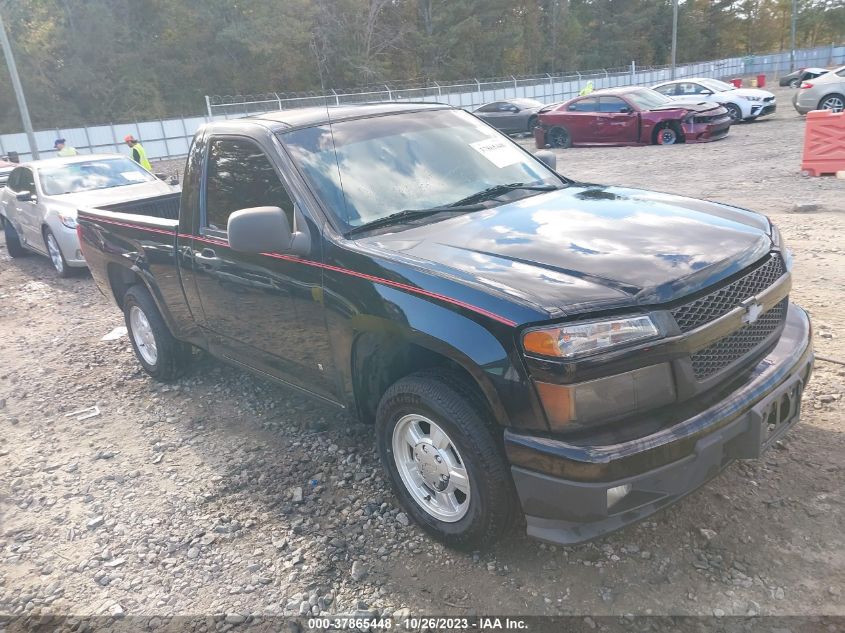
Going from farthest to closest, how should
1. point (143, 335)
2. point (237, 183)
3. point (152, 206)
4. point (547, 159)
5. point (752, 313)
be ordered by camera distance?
point (152, 206) < point (143, 335) < point (547, 159) < point (237, 183) < point (752, 313)

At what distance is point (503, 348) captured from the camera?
2545 mm

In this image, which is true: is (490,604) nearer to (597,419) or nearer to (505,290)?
(597,419)

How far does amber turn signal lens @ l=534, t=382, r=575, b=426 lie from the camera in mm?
2447

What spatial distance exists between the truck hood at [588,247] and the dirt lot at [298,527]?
1.23m

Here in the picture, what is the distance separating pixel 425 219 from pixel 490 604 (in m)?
1.87

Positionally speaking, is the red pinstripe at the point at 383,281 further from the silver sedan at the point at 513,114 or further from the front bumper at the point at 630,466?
the silver sedan at the point at 513,114

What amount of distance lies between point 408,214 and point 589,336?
1407 millimetres

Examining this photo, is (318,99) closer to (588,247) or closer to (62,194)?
(62,194)

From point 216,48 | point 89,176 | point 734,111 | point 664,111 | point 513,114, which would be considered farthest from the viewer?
point 216,48

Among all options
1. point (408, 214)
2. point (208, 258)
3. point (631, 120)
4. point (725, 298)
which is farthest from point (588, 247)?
point (631, 120)

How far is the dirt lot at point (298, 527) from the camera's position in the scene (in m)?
2.82

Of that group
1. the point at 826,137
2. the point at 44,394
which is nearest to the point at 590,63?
the point at 826,137

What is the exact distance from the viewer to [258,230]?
3.17 metres

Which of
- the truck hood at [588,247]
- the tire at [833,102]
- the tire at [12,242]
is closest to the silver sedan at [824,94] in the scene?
the tire at [833,102]
